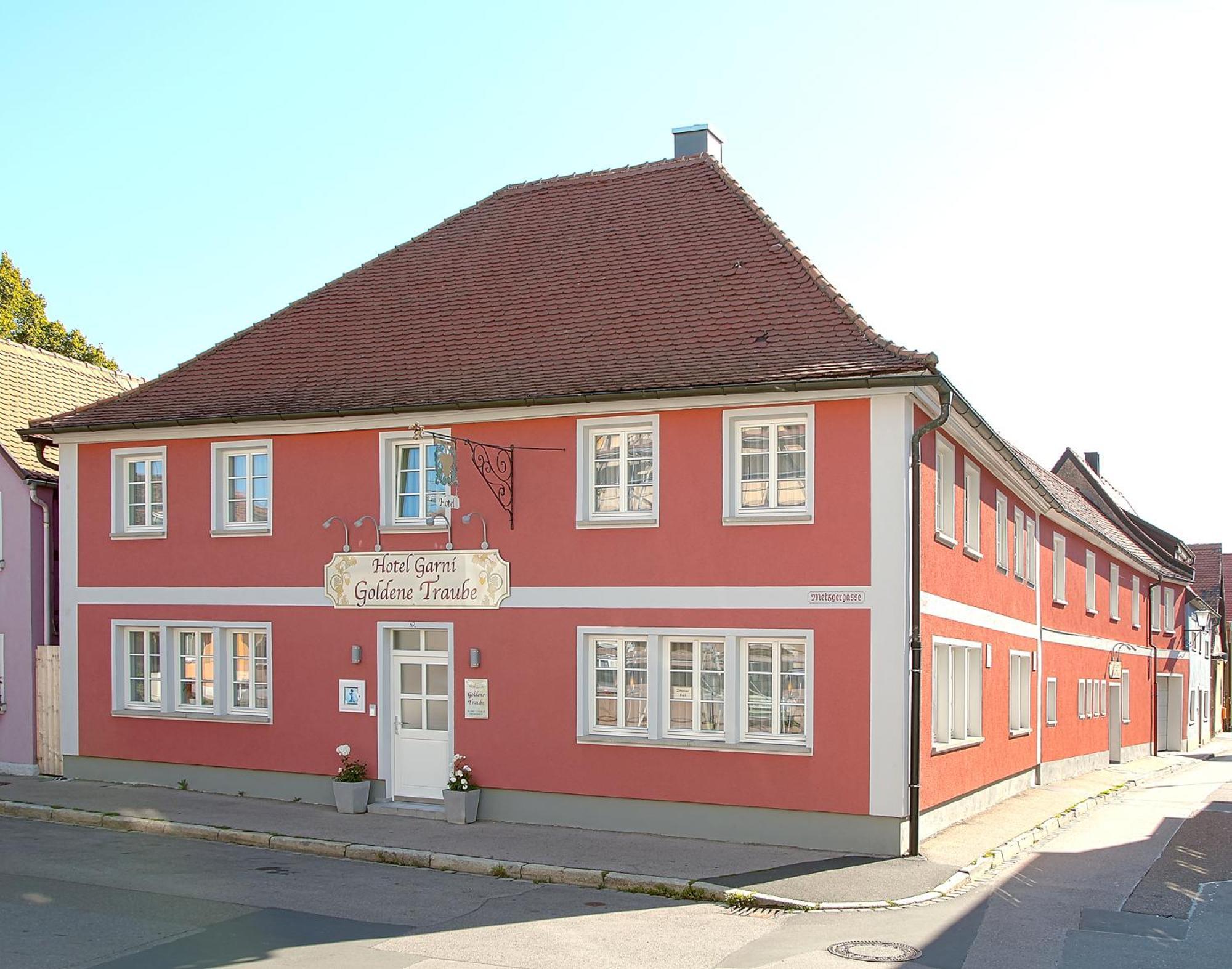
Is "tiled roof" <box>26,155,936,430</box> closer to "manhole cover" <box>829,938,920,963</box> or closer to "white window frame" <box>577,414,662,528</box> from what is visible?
"white window frame" <box>577,414,662,528</box>

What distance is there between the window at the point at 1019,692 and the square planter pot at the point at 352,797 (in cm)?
1092

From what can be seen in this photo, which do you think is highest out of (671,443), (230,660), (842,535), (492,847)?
(671,443)

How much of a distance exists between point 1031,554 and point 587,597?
39.3 feet

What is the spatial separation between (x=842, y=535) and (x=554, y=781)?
482cm

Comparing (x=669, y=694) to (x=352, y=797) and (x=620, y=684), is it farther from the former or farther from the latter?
(x=352, y=797)

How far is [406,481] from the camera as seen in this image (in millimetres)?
18141

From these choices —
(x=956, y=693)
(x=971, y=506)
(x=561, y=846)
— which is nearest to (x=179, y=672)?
(x=561, y=846)

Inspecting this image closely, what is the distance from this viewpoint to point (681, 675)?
1631 centimetres

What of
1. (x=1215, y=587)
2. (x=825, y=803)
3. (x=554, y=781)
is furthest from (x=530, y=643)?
(x=1215, y=587)

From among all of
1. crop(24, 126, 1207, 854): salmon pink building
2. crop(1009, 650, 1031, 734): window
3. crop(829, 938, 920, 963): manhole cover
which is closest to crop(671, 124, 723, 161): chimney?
crop(24, 126, 1207, 854): salmon pink building

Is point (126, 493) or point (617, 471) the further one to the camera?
point (126, 493)

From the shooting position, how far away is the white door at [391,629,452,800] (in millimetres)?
17672

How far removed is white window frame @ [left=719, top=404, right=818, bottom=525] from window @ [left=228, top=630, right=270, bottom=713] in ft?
23.8

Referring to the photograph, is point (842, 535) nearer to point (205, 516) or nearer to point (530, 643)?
point (530, 643)
